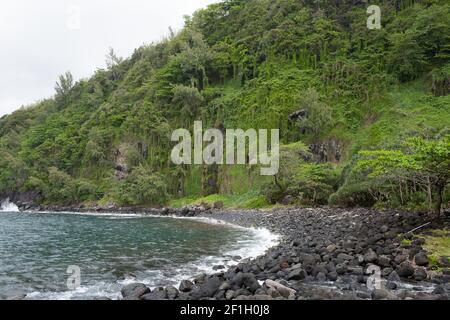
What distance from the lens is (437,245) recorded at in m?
14.7

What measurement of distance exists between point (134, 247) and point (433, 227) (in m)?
16.9

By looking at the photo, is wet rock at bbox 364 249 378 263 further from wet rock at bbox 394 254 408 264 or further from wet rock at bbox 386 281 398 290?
wet rock at bbox 386 281 398 290

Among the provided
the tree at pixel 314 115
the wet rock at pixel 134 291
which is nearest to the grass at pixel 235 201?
the tree at pixel 314 115

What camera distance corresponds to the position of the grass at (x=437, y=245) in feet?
42.8

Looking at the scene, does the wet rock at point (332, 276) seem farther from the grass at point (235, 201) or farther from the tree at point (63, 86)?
the tree at point (63, 86)

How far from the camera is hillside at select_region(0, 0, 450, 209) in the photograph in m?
46.0

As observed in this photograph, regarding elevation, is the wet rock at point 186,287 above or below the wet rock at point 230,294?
below

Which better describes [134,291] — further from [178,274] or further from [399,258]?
[399,258]

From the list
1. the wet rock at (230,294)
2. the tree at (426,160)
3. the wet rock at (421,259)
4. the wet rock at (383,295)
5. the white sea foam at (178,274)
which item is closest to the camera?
the wet rock at (383,295)

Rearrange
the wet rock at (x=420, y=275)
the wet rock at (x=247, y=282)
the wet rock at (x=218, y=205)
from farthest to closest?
the wet rock at (x=218, y=205)
the wet rock at (x=420, y=275)
the wet rock at (x=247, y=282)

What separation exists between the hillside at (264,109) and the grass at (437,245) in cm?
461

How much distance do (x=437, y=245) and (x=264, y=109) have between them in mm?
51934

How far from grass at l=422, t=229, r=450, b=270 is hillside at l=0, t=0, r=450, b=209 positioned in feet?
15.1
